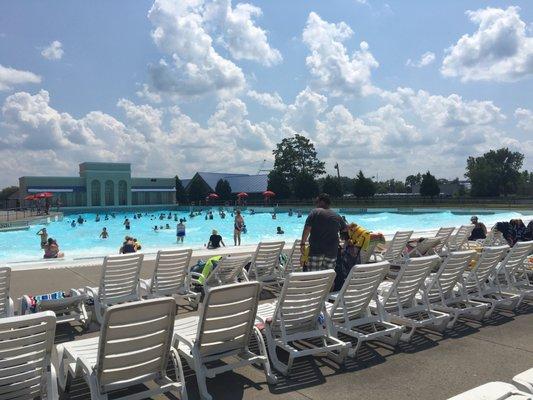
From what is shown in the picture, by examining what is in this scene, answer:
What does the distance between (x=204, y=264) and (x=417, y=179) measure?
144 m

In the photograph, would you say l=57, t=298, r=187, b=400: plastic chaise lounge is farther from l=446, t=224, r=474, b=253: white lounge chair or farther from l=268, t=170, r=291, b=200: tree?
l=268, t=170, r=291, b=200: tree

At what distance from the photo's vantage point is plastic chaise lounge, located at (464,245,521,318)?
600cm

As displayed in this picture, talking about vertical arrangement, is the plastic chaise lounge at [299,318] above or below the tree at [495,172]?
below

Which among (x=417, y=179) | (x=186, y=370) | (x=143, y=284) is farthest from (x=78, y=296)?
(x=417, y=179)

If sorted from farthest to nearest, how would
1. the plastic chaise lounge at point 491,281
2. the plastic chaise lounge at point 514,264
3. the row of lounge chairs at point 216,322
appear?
the plastic chaise lounge at point 514,264
the plastic chaise lounge at point 491,281
the row of lounge chairs at point 216,322

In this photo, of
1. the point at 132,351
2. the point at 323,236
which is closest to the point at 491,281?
the point at 323,236

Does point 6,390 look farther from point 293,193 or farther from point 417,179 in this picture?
point 417,179

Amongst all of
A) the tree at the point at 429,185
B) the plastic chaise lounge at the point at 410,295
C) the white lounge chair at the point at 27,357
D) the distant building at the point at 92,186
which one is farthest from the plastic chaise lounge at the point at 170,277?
the distant building at the point at 92,186

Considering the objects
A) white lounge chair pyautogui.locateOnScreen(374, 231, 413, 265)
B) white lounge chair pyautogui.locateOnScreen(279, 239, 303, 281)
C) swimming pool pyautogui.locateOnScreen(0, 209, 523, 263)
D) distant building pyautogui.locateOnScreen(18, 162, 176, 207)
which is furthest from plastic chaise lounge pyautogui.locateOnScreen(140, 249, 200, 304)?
distant building pyautogui.locateOnScreen(18, 162, 176, 207)

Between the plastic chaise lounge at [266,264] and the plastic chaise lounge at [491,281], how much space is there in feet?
10.1

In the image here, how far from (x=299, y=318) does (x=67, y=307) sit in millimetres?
3055

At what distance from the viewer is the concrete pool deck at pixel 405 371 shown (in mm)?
3785

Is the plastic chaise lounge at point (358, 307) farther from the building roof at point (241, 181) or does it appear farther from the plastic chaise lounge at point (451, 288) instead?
the building roof at point (241, 181)

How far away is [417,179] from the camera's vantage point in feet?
470
